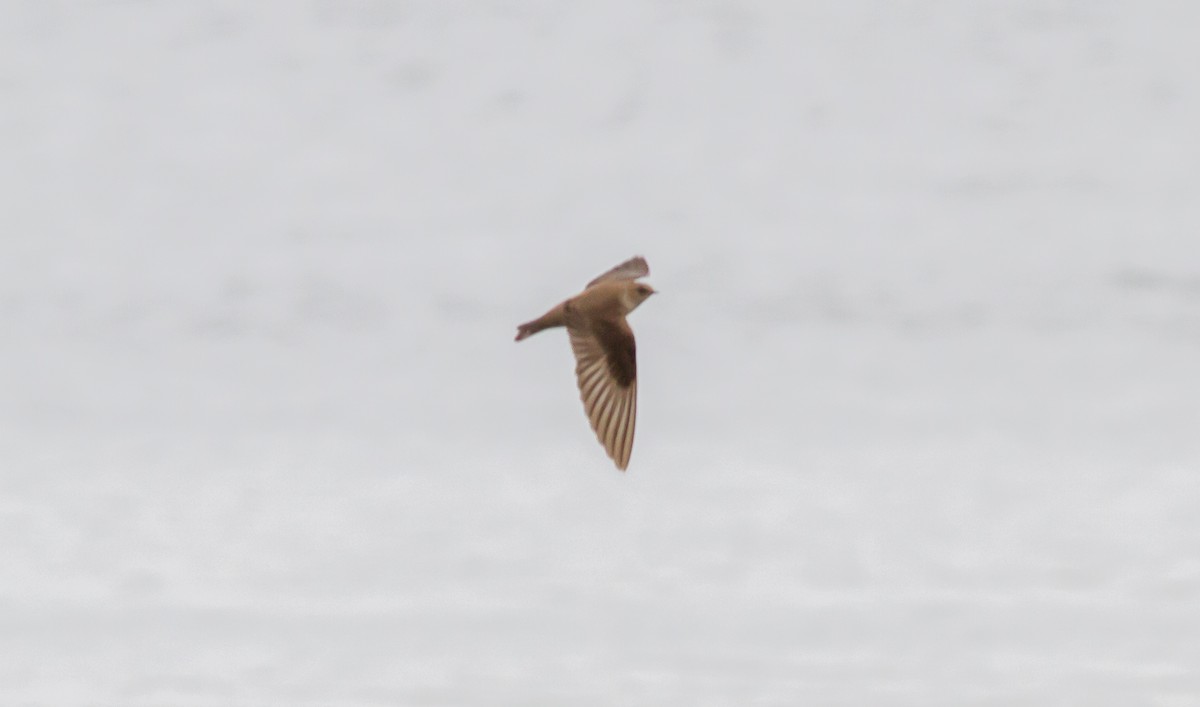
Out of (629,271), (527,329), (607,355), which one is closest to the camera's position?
(527,329)

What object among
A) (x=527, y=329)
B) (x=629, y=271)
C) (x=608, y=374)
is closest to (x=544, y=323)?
(x=527, y=329)

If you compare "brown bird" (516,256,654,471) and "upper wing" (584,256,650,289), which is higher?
"upper wing" (584,256,650,289)

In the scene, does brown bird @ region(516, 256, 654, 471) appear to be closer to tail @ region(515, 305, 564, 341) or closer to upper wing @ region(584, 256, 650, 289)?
tail @ region(515, 305, 564, 341)

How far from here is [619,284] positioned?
16250 mm

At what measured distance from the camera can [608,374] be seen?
16.4 metres

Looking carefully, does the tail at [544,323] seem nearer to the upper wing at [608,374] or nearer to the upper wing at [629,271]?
the upper wing at [608,374]

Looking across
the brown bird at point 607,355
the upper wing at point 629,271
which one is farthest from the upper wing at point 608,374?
the upper wing at point 629,271

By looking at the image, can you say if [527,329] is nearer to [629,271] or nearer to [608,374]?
[608,374]

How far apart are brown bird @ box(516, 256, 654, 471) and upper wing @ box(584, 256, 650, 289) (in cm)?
82

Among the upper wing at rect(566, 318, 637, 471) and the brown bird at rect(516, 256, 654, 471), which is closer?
the brown bird at rect(516, 256, 654, 471)

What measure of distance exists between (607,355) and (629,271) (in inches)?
56.5

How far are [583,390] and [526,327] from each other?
0.90m

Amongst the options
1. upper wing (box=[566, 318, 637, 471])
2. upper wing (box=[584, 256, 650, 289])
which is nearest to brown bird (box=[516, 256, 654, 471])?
upper wing (box=[566, 318, 637, 471])

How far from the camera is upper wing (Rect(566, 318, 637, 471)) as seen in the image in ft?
53.2
